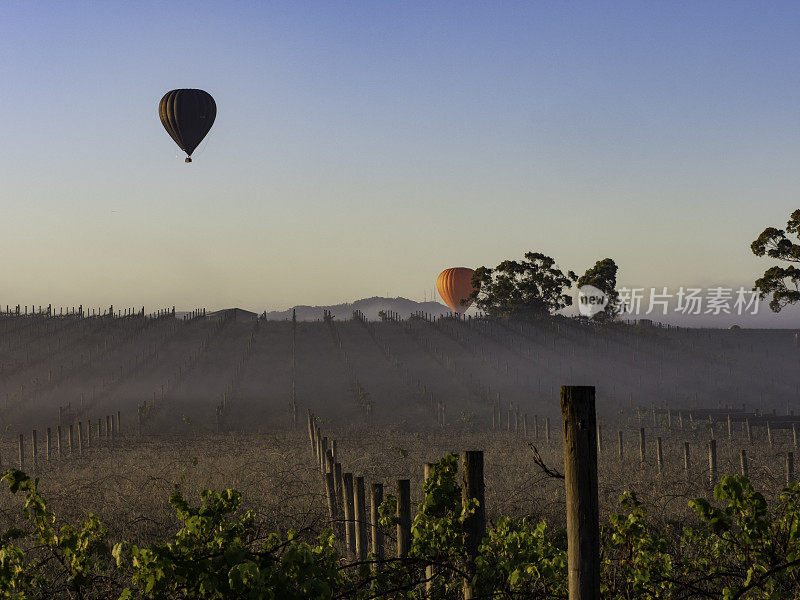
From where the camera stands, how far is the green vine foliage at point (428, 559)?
427 centimetres

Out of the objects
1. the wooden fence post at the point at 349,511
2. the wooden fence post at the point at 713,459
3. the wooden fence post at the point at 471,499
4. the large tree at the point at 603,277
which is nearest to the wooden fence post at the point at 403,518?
the wooden fence post at the point at 471,499

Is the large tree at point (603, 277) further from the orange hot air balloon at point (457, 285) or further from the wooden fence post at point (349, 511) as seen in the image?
the wooden fence post at point (349, 511)

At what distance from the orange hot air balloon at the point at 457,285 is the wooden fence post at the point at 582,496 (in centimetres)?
9760

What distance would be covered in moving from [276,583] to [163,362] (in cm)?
7130

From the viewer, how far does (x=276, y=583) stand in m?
4.07

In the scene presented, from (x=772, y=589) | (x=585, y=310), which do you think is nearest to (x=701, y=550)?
(x=772, y=589)

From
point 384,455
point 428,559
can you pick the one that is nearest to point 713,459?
point 384,455

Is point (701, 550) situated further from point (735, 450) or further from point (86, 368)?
point (86, 368)

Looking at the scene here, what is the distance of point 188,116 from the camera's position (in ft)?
190

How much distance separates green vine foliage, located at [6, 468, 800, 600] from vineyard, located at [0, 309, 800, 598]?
0.02m

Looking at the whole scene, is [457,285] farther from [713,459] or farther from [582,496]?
[582,496]

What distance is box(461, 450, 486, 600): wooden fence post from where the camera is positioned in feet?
21.5

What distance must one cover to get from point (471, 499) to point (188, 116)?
5637 centimetres

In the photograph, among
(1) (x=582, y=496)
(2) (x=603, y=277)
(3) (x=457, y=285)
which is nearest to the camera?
(1) (x=582, y=496)
